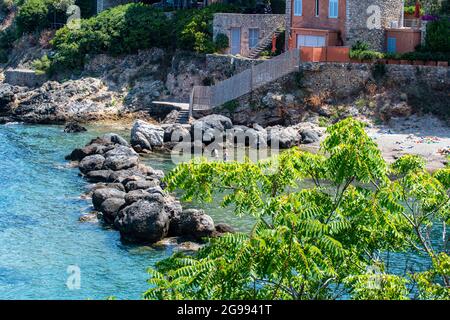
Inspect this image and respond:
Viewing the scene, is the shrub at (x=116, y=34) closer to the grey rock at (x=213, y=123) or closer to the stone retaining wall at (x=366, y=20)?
the grey rock at (x=213, y=123)

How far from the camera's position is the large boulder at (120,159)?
4978cm

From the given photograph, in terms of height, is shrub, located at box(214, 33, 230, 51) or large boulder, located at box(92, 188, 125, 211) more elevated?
shrub, located at box(214, 33, 230, 51)

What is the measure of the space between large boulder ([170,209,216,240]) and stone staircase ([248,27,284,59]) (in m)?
29.7

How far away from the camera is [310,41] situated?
6300 cm

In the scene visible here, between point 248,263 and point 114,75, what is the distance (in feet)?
188

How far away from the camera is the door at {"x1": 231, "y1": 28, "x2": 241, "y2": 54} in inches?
2675

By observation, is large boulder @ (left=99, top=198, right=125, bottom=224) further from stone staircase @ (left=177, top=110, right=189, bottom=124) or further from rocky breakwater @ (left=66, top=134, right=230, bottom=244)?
stone staircase @ (left=177, top=110, right=189, bottom=124)

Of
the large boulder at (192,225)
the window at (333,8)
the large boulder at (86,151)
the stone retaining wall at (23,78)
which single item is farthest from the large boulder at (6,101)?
the large boulder at (192,225)

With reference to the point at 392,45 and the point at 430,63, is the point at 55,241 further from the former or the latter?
the point at 392,45

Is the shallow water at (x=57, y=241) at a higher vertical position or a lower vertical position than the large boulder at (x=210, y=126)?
lower

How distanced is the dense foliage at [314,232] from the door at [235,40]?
154ft

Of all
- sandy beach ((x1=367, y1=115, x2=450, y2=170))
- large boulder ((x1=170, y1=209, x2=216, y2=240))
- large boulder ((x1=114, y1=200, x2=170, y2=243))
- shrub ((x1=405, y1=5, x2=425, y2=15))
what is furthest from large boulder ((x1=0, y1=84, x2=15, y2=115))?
large boulder ((x1=170, y1=209, x2=216, y2=240))
